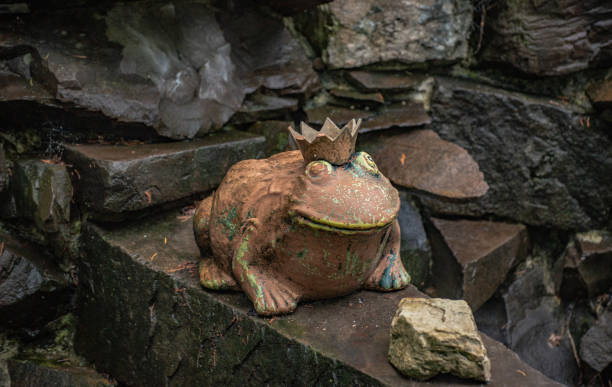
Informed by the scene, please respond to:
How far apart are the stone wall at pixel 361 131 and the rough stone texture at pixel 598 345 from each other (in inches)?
0.5

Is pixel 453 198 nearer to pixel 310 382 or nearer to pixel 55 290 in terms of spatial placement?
pixel 310 382

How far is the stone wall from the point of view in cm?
296

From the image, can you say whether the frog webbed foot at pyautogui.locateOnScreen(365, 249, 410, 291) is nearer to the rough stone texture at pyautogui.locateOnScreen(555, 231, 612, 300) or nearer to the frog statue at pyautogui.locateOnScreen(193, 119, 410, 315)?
the frog statue at pyautogui.locateOnScreen(193, 119, 410, 315)

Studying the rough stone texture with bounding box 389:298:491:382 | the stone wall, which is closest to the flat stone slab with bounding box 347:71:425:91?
the stone wall

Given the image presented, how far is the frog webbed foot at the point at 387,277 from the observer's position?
2430mm

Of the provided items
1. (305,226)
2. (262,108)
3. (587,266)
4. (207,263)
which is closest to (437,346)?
(305,226)

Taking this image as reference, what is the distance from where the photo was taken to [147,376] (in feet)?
9.24

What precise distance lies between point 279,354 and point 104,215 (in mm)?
1327

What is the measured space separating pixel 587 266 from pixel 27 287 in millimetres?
3530

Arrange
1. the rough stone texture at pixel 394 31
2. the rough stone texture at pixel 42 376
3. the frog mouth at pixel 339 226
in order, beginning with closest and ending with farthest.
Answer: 1. the frog mouth at pixel 339 226
2. the rough stone texture at pixel 42 376
3. the rough stone texture at pixel 394 31

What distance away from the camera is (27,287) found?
2.92 m

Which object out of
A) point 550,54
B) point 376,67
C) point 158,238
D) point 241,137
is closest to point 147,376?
point 158,238

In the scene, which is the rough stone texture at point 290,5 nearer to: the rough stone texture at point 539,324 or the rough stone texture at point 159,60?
the rough stone texture at point 159,60

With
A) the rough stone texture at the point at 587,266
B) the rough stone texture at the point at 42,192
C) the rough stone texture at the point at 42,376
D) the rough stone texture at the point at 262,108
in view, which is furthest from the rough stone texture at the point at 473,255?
the rough stone texture at the point at 42,192
